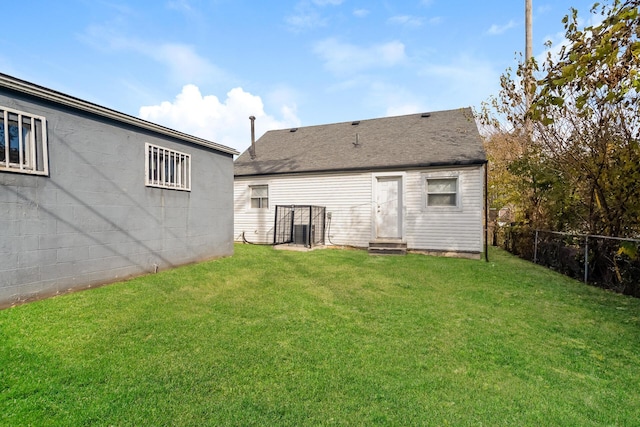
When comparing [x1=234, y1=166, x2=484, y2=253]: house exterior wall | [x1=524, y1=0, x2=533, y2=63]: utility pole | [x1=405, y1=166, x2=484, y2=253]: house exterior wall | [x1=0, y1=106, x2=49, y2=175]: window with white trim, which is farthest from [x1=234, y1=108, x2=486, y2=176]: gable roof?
[x1=0, y1=106, x2=49, y2=175]: window with white trim

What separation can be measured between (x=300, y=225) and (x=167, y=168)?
511 cm

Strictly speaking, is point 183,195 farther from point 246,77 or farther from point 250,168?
point 246,77

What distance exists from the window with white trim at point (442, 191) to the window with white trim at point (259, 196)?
6.10 metres

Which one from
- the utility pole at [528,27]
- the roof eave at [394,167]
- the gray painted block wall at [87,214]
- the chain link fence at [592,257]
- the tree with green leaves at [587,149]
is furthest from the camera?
the utility pole at [528,27]

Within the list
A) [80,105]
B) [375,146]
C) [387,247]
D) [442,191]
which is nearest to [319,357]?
[80,105]

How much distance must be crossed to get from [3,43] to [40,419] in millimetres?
7538

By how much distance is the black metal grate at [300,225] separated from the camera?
10.6 m

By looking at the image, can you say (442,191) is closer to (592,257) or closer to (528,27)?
(592,257)

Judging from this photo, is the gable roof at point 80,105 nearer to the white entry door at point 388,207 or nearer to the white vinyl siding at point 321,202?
the white vinyl siding at point 321,202

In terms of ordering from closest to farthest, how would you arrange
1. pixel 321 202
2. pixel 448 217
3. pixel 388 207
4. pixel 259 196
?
pixel 448 217
pixel 388 207
pixel 321 202
pixel 259 196

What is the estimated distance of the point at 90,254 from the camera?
16.8ft

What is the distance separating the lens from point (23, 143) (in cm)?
425

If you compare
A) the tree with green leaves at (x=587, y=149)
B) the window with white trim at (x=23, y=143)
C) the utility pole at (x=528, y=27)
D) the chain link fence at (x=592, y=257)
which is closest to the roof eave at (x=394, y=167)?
the tree with green leaves at (x=587, y=149)

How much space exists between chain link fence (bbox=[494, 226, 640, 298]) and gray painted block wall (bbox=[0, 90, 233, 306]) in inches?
357
